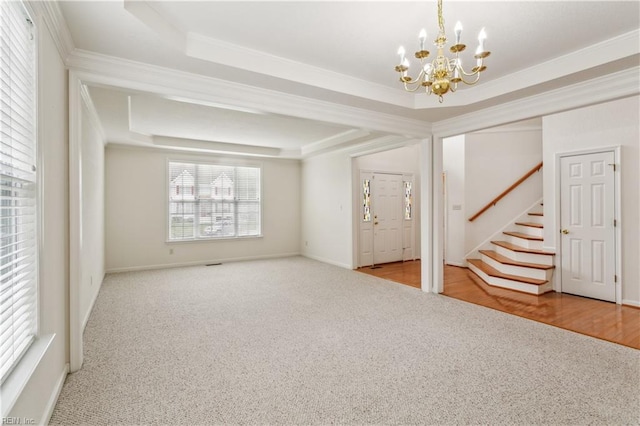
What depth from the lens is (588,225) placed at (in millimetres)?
4391

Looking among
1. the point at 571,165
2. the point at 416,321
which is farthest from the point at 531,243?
the point at 416,321

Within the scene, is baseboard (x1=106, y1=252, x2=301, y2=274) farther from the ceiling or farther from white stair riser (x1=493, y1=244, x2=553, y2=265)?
white stair riser (x1=493, y1=244, x2=553, y2=265)

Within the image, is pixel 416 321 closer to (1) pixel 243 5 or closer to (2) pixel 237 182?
(1) pixel 243 5

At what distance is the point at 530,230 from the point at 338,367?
472cm

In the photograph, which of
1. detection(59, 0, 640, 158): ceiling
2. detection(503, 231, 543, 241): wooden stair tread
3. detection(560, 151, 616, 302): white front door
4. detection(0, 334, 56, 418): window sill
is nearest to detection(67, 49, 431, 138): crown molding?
detection(59, 0, 640, 158): ceiling

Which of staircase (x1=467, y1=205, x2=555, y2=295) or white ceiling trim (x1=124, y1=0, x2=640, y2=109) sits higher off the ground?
white ceiling trim (x1=124, y1=0, x2=640, y2=109)

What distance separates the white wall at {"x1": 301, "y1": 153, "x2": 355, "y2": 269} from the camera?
21.2 feet

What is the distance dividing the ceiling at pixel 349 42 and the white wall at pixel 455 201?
295 cm

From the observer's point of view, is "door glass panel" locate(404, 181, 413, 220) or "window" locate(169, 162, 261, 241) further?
"door glass panel" locate(404, 181, 413, 220)

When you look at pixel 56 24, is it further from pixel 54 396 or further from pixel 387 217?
pixel 387 217

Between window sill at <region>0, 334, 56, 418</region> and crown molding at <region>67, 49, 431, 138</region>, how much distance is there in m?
2.00

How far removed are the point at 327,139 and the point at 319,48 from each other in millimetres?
3533

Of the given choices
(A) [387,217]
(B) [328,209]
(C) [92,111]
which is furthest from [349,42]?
(A) [387,217]

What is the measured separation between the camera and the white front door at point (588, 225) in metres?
4.18
